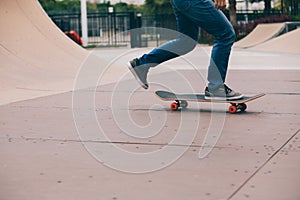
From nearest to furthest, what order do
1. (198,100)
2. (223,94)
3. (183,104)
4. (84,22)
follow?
1. (223,94)
2. (198,100)
3. (183,104)
4. (84,22)

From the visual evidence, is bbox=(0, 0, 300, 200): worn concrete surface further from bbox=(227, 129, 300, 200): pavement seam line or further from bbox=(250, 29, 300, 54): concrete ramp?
bbox=(250, 29, 300, 54): concrete ramp

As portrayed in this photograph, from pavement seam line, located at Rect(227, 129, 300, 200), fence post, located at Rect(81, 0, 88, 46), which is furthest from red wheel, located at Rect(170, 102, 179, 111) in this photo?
fence post, located at Rect(81, 0, 88, 46)

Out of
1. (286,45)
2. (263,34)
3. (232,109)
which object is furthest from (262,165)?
(263,34)

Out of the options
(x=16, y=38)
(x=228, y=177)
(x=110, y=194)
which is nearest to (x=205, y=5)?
(x=228, y=177)

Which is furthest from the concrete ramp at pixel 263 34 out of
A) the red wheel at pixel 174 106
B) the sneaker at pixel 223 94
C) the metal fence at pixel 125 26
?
the sneaker at pixel 223 94

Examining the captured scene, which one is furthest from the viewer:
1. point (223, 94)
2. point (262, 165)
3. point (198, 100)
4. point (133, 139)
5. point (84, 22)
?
point (84, 22)

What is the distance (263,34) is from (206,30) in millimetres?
20876

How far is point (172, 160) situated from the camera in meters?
4.96

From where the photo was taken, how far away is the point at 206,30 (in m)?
7.19

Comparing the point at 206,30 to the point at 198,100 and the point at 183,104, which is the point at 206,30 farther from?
the point at 183,104

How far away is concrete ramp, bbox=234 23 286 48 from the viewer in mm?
25908

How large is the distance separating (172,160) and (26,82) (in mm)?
5721

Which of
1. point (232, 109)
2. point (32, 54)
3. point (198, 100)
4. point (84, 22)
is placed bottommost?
point (232, 109)

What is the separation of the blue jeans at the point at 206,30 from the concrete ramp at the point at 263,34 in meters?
18.2
